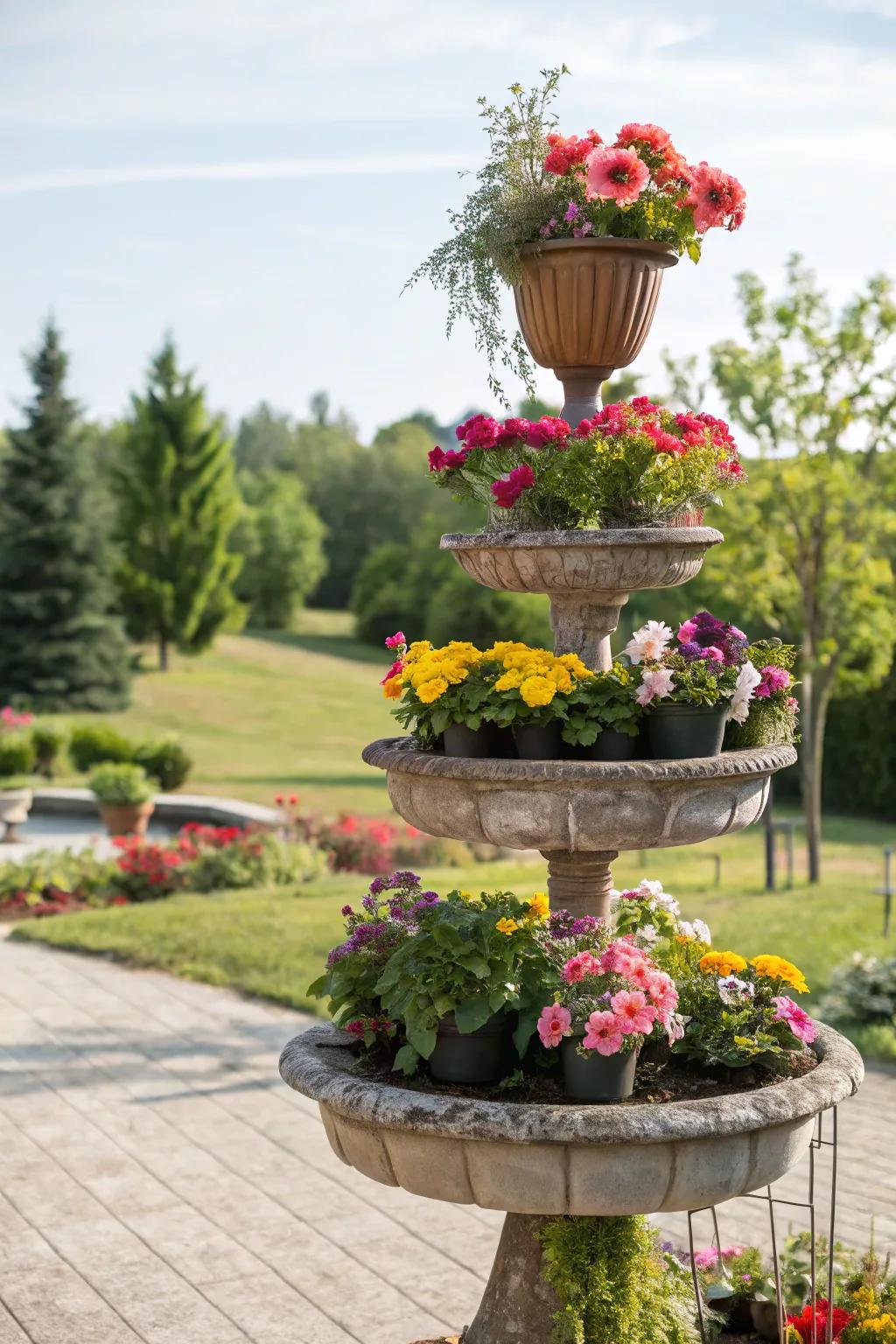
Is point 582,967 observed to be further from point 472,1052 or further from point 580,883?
point 580,883

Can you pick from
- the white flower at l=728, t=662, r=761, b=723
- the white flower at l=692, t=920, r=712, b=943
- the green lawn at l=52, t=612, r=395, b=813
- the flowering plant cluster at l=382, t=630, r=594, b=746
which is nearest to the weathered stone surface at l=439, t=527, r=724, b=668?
the flowering plant cluster at l=382, t=630, r=594, b=746

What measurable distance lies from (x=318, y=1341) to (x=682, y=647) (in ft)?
8.62

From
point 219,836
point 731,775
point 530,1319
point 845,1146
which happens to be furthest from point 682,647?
point 219,836

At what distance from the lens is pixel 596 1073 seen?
3.63 meters

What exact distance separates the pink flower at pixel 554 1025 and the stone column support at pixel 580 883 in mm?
714

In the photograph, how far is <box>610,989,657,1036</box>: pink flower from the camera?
139 inches

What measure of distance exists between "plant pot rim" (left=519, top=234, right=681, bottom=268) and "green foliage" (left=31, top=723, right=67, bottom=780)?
60.4 feet

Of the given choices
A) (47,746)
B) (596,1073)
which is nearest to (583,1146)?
(596,1073)

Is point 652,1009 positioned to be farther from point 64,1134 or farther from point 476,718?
point 64,1134

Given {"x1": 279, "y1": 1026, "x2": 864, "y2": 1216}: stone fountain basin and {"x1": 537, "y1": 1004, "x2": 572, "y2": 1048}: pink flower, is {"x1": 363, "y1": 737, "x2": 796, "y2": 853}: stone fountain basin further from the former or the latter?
{"x1": 279, "y1": 1026, "x2": 864, "y2": 1216}: stone fountain basin

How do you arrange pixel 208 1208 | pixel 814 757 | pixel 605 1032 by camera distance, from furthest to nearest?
pixel 814 757 → pixel 208 1208 → pixel 605 1032

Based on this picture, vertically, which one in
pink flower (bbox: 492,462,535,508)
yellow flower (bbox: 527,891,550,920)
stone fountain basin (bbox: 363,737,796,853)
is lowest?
yellow flower (bbox: 527,891,550,920)

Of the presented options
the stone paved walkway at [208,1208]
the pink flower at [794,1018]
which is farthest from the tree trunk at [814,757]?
the pink flower at [794,1018]

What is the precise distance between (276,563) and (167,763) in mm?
31575
